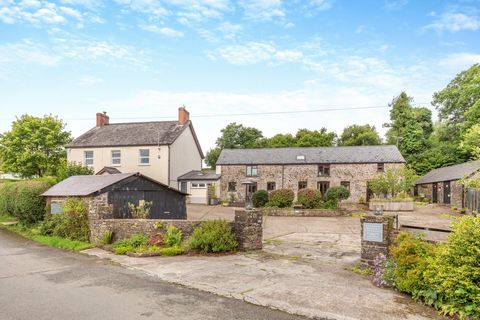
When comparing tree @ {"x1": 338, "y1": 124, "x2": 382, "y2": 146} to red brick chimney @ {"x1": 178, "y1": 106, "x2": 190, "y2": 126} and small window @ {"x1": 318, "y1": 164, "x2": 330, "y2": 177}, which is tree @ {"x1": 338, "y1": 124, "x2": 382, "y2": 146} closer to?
small window @ {"x1": 318, "y1": 164, "x2": 330, "y2": 177}

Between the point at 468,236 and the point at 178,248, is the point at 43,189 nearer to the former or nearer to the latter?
the point at 178,248

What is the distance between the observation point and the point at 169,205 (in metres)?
18.2

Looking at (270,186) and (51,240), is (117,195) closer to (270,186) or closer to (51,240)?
(51,240)

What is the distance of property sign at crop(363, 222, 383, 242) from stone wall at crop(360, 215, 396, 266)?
→ 0.19 ft

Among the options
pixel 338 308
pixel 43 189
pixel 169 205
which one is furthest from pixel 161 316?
pixel 43 189

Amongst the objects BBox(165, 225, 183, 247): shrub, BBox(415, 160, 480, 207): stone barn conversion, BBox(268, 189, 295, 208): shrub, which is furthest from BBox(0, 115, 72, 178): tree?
BBox(415, 160, 480, 207): stone barn conversion

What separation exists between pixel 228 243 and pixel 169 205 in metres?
7.13

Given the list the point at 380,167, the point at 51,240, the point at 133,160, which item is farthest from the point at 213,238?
the point at 380,167

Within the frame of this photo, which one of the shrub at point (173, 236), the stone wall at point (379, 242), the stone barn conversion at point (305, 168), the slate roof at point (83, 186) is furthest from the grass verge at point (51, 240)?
the stone barn conversion at point (305, 168)

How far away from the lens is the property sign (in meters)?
9.39

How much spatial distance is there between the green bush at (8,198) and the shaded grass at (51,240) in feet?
5.37

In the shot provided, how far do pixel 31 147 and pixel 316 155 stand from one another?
3172cm

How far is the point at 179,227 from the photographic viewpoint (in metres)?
13.1

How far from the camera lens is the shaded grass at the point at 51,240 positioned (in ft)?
44.3
